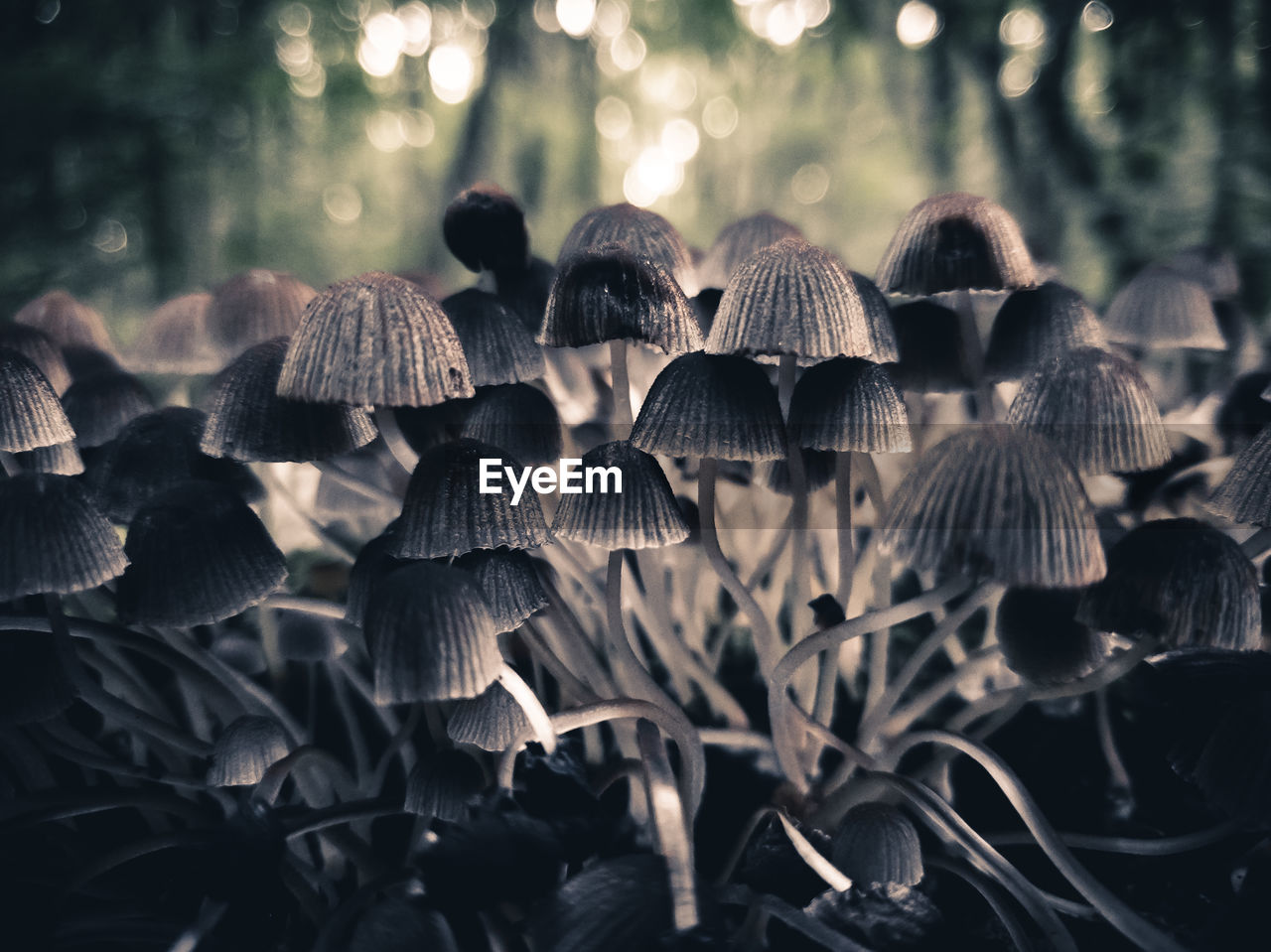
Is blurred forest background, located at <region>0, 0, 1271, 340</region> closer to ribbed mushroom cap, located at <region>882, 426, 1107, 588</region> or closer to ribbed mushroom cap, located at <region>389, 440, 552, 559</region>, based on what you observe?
ribbed mushroom cap, located at <region>882, 426, 1107, 588</region>

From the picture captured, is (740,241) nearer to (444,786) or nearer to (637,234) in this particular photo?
(637,234)

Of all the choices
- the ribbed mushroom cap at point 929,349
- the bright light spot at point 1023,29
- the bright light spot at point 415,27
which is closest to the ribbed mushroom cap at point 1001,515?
the ribbed mushroom cap at point 929,349

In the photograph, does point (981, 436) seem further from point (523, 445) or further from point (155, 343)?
point (155, 343)

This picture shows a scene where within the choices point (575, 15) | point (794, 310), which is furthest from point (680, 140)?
point (794, 310)

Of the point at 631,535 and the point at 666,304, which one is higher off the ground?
the point at 666,304

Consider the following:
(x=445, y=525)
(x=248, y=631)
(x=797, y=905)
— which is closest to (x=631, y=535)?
(x=445, y=525)

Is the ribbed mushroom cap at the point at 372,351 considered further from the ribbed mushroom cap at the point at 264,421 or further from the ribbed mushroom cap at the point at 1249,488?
the ribbed mushroom cap at the point at 1249,488
